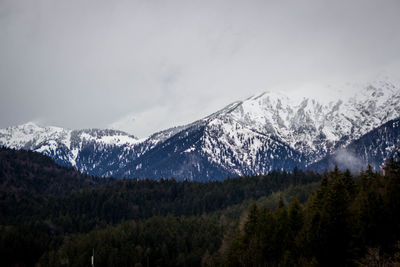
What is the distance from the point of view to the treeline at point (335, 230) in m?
84.7

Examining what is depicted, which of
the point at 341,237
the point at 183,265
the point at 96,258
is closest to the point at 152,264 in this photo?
the point at 183,265

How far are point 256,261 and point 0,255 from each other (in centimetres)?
12145

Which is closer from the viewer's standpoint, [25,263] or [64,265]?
[64,265]

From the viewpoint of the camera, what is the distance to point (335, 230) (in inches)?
3575

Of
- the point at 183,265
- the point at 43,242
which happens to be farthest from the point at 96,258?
the point at 43,242

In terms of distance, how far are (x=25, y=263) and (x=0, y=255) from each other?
12294 mm

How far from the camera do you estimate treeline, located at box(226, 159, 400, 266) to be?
8469 cm

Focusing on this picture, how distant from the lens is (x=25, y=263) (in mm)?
181875

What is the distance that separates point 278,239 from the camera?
103062mm

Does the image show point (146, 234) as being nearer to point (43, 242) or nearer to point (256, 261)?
point (43, 242)

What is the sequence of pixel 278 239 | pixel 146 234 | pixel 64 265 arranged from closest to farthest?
pixel 278 239
pixel 64 265
pixel 146 234

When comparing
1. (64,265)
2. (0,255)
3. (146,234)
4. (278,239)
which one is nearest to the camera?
Answer: (278,239)

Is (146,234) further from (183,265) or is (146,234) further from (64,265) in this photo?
(64,265)

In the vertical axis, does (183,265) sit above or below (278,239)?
below
